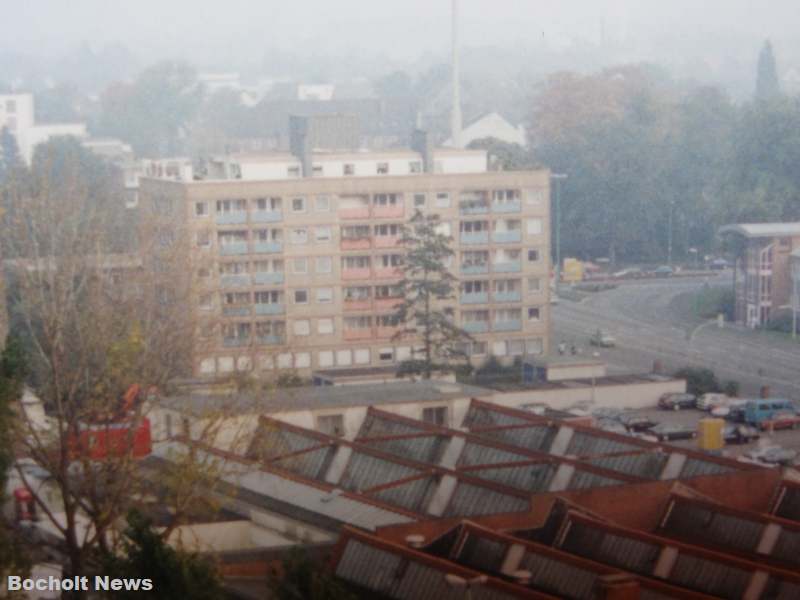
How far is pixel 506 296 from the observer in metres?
11.6

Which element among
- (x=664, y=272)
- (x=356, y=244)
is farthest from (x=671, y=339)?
(x=664, y=272)

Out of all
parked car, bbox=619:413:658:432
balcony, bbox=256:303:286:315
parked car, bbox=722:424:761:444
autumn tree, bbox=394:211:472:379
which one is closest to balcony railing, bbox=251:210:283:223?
balcony, bbox=256:303:286:315

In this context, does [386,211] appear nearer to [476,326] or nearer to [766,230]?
[476,326]

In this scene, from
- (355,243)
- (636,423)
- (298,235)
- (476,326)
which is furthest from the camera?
(476,326)

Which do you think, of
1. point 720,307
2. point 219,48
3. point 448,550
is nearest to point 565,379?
point 720,307

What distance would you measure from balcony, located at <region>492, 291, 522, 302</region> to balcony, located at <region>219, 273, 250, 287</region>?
1693mm

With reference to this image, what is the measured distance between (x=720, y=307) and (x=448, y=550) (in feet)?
31.5

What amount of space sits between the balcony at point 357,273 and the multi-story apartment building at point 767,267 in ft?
10.6

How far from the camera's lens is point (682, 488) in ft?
16.2

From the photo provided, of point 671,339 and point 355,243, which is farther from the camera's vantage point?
point 671,339

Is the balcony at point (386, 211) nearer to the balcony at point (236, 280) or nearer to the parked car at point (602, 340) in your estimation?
the balcony at point (236, 280)

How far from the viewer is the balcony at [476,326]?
11.4m

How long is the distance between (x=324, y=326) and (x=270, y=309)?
38 centimetres

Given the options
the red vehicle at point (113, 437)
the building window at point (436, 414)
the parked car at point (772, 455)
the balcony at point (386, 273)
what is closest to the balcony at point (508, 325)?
the balcony at point (386, 273)
